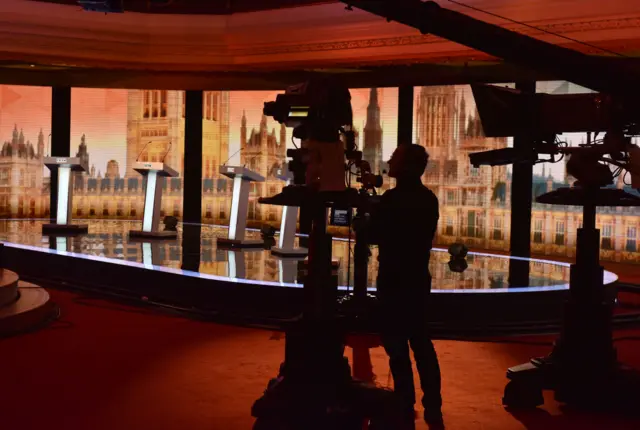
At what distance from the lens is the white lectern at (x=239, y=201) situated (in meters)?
8.30

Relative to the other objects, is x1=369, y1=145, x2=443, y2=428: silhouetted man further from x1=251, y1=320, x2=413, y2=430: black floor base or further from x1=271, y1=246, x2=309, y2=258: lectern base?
x1=271, y1=246, x2=309, y2=258: lectern base

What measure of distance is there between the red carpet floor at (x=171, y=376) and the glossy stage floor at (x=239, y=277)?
414 mm

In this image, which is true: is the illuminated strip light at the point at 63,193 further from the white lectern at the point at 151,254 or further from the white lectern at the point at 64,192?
the white lectern at the point at 151,254

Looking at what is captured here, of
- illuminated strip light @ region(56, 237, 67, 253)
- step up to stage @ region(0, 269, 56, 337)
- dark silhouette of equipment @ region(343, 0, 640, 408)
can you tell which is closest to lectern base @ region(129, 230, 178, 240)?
illuminated strip light @ region(56, 237, 67, 253)

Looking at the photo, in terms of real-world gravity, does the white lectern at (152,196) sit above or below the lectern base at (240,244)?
above

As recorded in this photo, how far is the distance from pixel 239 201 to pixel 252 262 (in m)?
1.58

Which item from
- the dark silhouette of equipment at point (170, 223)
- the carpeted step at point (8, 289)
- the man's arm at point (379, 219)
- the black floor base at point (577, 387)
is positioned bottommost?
the black floor base at point (577, 387)

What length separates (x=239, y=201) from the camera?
27.5ft

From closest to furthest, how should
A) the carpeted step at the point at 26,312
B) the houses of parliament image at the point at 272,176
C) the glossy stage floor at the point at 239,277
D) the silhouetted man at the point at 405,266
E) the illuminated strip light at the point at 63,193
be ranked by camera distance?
the silhouetted man at the point at 405,266 → the carpeted step at the point at 26,312 → the glossy stage floor at the point at 239,277 → the illuminated strip light at the point at 63,193 → the houses of parliament image at the point at 272,176

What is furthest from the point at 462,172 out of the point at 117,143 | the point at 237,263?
the point at 117,143

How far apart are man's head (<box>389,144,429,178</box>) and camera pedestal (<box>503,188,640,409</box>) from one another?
85 cm

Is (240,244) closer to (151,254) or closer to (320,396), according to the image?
(151,254)

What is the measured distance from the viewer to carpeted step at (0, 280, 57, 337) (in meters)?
4.65

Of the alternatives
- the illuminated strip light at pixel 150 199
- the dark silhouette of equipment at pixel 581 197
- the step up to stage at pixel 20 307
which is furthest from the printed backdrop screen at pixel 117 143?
the dark silhouette of equipment at pixel 581 197
